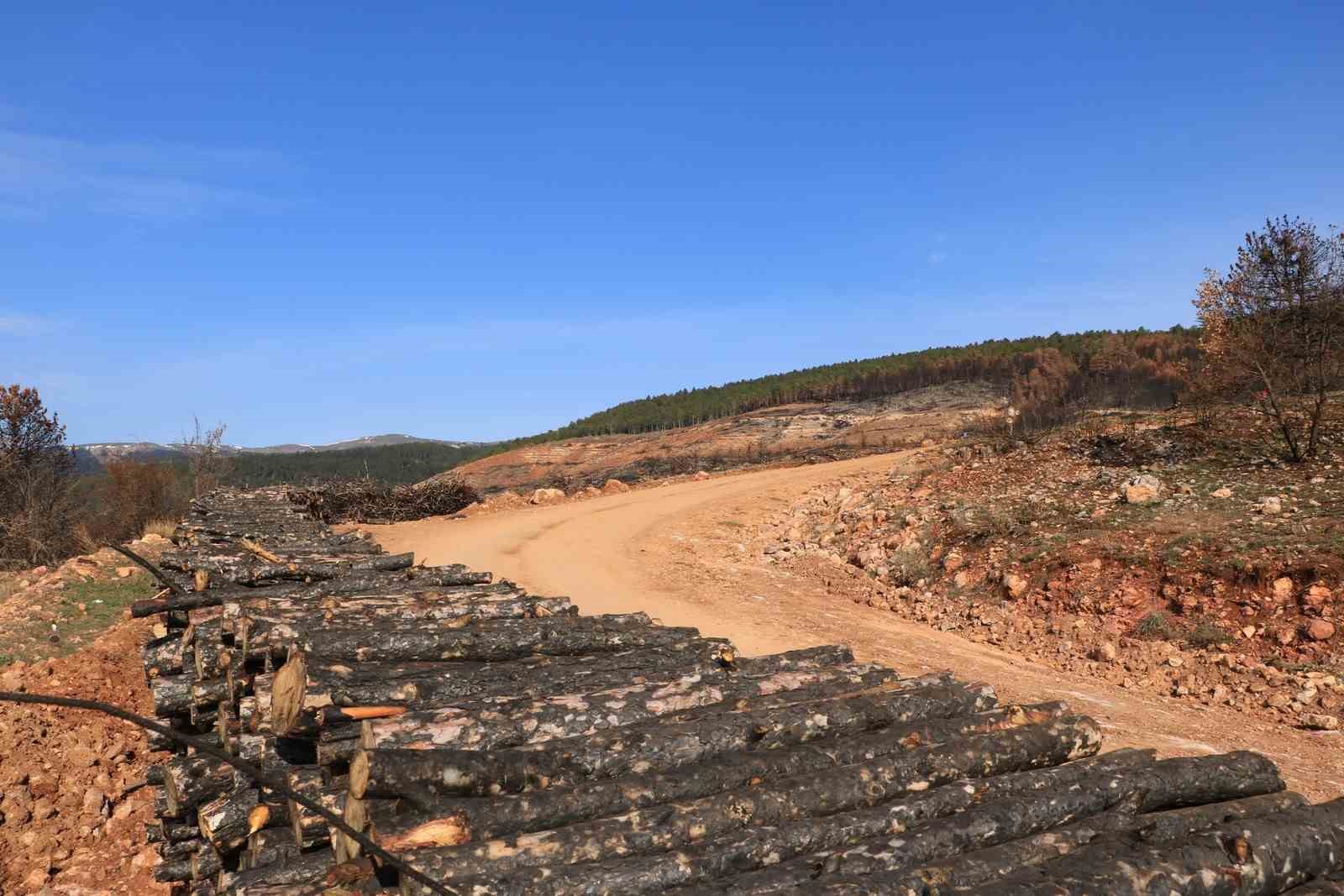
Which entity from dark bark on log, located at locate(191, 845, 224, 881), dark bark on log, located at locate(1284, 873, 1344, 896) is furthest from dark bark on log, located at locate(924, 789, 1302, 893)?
dark bark on log, located at locate(191, 845, 224, 881)

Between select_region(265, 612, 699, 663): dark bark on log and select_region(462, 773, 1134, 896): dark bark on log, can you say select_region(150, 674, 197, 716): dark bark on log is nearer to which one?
select_region(265, 612, 699, 663): dark bark on log

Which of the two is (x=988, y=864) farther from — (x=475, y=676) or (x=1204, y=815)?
(x=475, y=676)

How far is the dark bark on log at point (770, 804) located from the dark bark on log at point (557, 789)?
0.09 metres

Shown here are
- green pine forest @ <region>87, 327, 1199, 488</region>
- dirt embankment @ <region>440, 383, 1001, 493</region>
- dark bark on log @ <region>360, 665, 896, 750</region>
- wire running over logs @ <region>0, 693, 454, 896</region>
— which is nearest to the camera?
wire running over logs @ <region>0, 693, 454, 896</region>

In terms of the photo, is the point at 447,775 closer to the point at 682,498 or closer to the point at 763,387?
the point at 682,498

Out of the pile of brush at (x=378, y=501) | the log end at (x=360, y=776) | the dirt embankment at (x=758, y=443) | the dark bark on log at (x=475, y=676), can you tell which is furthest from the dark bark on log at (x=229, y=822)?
the dirt embankment at (x=758, y=443)

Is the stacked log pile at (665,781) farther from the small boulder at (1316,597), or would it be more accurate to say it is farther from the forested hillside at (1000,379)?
the forested hillside at (1000,379)

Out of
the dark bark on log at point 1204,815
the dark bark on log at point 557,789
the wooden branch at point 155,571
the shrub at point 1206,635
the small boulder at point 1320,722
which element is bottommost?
the small boulder at point 1320,722

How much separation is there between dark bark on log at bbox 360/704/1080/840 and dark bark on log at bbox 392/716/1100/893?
94mm

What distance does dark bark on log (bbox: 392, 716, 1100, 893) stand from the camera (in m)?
3.11

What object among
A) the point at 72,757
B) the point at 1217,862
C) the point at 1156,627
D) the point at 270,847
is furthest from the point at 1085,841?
the point at 72,757

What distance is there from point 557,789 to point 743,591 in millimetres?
10517

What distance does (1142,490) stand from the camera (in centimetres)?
1397

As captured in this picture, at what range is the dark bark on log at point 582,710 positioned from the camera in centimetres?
381
